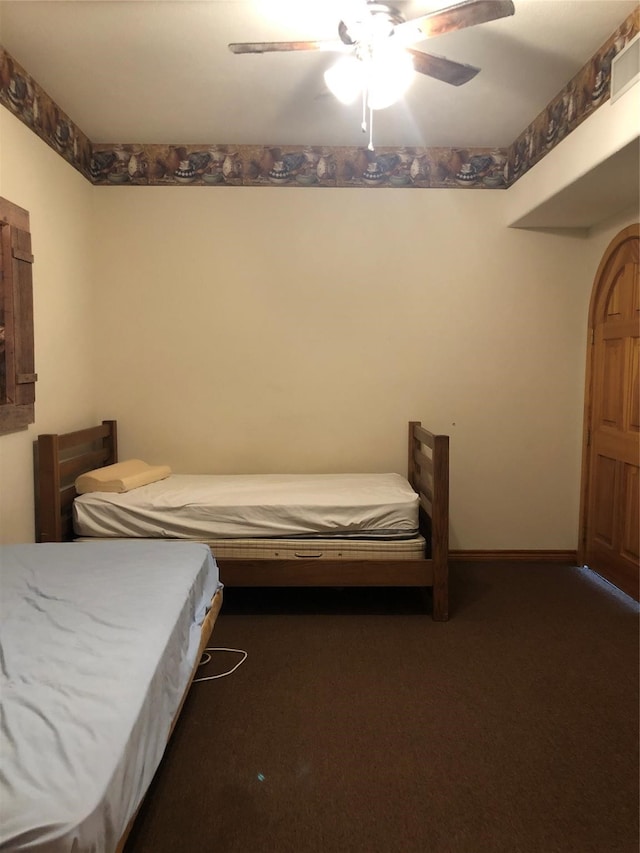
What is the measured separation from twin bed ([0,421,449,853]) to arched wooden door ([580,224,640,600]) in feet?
3.61

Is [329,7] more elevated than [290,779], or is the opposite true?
[329,7]

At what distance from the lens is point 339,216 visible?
3592 millimetres

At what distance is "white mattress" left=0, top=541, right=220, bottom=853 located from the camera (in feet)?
3.17

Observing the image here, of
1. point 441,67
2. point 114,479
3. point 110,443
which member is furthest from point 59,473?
point 441,67

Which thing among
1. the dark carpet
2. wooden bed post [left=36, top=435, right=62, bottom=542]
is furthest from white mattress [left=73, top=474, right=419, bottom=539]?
the dark carpet

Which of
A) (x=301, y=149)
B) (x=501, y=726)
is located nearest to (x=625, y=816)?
(x=501, y=726)

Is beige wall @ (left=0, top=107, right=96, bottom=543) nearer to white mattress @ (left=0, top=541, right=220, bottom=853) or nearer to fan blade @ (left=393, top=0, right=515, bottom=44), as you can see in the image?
white mattress @ (left=0, top=541, right=220, bottom=853)

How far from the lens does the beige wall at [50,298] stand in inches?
104

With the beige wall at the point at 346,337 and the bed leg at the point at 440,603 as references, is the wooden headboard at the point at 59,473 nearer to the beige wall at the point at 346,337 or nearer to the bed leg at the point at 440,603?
the beige wall at the point at 346,337

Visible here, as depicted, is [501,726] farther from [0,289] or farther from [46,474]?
[0,289]

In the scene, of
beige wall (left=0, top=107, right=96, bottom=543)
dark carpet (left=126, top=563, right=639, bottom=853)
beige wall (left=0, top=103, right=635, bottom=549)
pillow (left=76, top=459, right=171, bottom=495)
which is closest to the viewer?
dark carpet (left=126, top=563, right=639, bottom=853)

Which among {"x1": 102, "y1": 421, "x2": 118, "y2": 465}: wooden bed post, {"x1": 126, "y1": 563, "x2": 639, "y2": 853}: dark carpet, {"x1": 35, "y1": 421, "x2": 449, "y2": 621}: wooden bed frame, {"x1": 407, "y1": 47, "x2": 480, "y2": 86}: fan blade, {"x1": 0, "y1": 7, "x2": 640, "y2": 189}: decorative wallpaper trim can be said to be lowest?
{"x1": 126, "y1": 563, "x2": 639, "y2": 853}: dark carpet

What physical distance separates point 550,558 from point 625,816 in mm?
2253

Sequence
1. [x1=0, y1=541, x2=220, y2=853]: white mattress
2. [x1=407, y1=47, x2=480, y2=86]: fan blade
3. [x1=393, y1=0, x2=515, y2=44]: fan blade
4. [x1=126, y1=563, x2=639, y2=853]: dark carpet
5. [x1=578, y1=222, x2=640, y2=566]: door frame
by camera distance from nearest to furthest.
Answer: [x1=0, y1=541, x2=220, y2=853]: white mattress, [x1=126, y1=563, x2=639, y2=853]: dark carpet, [x1=393, y1=0, x2=515, y2=44]: fan blade, [x1=407, y1=47, x2=480, y2=86]: fan blade, [x1=578, y1=222, x2=640, y2=566]: door frame
